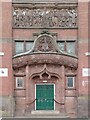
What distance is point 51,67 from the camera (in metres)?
17.7

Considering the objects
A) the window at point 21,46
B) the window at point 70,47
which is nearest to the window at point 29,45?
the window at point 21,46

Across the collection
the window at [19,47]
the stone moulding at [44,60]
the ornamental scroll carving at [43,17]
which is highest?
the ornamental scroll carving at [43,17]

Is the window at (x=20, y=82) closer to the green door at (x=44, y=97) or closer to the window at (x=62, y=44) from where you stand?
the green door at (x=44, y=97)

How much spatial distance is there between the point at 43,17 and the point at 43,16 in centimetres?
7

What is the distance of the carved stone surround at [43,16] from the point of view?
17.8 metres

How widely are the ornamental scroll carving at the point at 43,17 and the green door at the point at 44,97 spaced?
3950mm

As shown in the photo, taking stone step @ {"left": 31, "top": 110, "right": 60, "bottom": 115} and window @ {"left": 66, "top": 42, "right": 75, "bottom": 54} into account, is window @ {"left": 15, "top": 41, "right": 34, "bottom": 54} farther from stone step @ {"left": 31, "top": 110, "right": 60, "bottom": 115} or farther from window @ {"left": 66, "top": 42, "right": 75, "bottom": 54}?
stone step @ {"left": 31, "top": 110, "right": 60, "bottom": 115}

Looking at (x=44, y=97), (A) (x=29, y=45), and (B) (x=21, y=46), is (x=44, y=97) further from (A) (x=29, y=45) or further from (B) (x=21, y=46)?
(B) (x=21, y=46)

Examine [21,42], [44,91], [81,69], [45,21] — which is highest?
[45,21]

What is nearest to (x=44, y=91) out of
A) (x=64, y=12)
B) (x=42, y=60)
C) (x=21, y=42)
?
(x=42, y=60)

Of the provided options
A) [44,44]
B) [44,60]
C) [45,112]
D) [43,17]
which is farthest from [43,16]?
[45,112]

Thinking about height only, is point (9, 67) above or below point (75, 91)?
above

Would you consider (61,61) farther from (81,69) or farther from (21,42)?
(21,42)

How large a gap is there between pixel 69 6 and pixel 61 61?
139 inches
